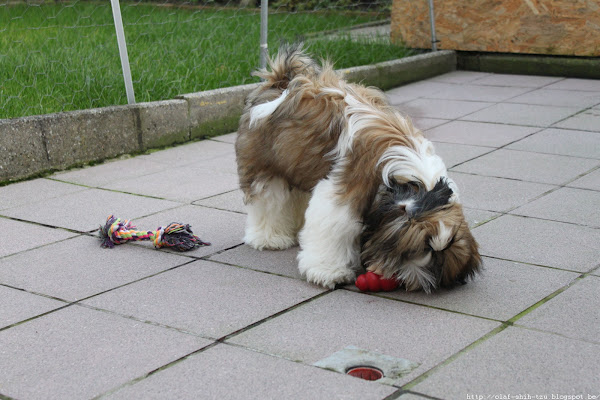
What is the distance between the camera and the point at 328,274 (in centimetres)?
405

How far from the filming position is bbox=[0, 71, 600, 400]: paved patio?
3109 mm

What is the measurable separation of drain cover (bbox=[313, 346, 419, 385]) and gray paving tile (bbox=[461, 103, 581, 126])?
4870 millimetres

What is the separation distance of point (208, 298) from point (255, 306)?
0.26 m

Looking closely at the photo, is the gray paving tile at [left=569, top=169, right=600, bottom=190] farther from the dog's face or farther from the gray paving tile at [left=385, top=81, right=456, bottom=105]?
the gray paving tile at [left=385, top=81, right=456, bottom=105]

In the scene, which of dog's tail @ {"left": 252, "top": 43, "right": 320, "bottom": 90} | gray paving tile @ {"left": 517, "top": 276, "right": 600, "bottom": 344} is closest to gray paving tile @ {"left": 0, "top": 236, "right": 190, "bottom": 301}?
dog's tail @ {"left": 252, "top": 43, "right": 320, "bottom": 90}

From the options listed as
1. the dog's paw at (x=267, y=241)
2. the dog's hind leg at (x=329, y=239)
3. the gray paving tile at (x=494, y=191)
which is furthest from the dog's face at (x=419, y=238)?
the gray paving tile at (x=494, y=191)

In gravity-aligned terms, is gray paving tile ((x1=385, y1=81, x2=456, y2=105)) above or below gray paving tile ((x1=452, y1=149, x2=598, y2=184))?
above

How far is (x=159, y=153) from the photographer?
→ 22.9 ft

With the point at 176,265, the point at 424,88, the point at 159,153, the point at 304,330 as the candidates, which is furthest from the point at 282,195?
the point at 424,88

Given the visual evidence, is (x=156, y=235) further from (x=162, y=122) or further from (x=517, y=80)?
(x=517, y=80)

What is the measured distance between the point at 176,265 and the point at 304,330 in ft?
3.65

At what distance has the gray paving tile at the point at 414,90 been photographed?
9.05 m

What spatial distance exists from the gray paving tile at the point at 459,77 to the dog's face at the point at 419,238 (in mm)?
6352

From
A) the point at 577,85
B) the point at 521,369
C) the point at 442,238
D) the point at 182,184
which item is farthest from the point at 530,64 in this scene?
the point at 521,369
